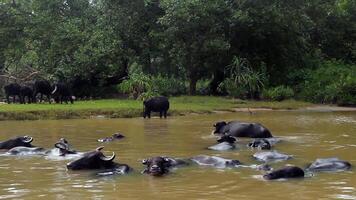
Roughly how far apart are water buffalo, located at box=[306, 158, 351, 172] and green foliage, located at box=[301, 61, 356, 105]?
19444 millimetres

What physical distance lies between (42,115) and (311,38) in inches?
920

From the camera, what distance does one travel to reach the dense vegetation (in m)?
30.0

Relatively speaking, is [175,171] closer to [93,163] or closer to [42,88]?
[93,163]

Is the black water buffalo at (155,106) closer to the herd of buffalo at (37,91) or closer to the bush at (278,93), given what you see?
the herd of buffalo at (37,91)

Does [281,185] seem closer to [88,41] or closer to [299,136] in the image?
[299,136]

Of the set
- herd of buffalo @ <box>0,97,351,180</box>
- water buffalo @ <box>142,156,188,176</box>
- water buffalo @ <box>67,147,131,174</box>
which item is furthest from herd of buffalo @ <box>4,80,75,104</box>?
water buffalo @ <box>142,156,188,176</box>

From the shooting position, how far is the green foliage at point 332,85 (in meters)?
28.6

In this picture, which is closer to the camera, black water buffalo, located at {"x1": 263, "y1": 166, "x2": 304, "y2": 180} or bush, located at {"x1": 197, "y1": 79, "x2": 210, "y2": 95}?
black water buffalo, located at {"x1": 263, "y1": 166, "x2": 304, "y2": 180}

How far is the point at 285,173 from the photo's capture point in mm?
8766

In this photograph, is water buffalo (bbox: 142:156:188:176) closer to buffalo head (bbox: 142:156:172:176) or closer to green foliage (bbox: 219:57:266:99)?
buffalo head (bbox: 142:156:172:176)

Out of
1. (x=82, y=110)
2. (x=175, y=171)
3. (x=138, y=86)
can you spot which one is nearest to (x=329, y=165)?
(x=175, y=171)

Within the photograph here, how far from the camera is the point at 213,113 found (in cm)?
2347

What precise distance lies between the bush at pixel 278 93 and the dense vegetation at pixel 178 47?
55 mm

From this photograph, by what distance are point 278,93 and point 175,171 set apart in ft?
68.0
